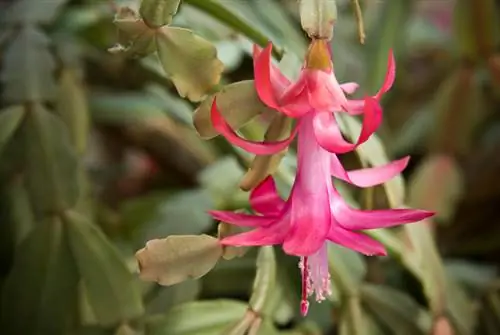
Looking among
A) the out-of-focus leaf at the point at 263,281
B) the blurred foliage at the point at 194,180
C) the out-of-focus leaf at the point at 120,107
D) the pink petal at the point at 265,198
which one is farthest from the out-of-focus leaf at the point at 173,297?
the out-of-focus leaf at the point at 120,107

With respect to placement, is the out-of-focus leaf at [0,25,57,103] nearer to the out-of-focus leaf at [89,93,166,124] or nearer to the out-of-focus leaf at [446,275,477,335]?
the out-of-focus leaf at [89,93,166,124]

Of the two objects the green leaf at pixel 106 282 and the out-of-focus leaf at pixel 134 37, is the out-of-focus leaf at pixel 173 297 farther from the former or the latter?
the out-of-focus leaf at pixel 134 37

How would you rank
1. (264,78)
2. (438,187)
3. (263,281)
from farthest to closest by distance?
1. (438,187)
2. (263,281)
3. (264,78)

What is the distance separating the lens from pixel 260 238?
19.5 inches

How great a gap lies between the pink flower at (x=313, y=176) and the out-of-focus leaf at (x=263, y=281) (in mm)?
98

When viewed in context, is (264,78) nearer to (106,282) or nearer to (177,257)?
(177,257)

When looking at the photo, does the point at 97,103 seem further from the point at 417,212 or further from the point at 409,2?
the point at 417,212

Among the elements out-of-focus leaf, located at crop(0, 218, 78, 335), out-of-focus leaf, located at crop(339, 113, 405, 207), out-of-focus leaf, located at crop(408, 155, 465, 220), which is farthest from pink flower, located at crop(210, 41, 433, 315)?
out-of-focus leaf, located at crop(408, 155, 465, 220)

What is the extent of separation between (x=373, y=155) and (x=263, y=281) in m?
0.15

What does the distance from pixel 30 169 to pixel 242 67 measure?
1.27 feet

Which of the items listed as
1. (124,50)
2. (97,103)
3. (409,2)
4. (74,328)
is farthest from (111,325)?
(409,2)

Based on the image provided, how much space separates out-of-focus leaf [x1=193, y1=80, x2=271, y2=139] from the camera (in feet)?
1.76

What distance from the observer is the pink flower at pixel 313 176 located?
477 millimetres

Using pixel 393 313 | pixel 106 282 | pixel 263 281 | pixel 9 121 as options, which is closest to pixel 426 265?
pixel 393 313
